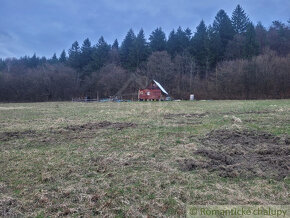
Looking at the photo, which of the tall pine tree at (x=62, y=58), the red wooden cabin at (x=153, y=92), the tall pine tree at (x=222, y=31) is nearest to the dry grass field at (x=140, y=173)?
the red wooden cabin at (x=153, y=92)

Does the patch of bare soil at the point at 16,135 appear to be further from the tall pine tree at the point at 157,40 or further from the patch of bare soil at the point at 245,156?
the tall pine tree at the point at 157,40

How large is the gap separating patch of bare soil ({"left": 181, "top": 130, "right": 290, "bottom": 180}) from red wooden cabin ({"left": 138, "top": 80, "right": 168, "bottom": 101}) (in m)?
40.2

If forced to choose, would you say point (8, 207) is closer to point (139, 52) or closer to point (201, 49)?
point (201, 49)

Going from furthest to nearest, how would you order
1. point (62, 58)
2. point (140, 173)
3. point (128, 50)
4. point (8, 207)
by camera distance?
point (62, 58)
point (128, 50)
point (140, 173)
point (8, 207)

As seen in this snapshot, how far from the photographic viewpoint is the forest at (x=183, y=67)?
43969 mm

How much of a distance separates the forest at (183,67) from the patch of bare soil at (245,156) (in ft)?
132

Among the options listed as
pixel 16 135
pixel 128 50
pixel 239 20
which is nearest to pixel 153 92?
pixel 128 50

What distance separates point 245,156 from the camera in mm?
5426

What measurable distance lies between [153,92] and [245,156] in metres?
43.1

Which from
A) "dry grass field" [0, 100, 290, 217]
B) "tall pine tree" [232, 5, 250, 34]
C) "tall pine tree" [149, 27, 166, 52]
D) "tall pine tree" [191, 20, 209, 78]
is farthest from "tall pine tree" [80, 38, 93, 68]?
"dry grass field" [0, 100, 290, 217]

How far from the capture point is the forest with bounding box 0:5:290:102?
1731 inches

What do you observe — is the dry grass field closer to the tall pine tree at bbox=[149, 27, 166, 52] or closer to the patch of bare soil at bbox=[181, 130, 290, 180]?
the patch of bare soil at bbox=[181, 130, 290, 180]

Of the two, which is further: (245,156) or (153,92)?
(153,92)

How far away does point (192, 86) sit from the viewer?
51.4 meters
